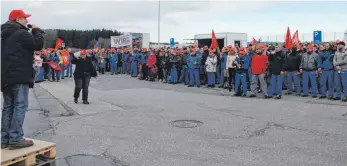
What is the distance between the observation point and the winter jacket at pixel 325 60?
43.8ft

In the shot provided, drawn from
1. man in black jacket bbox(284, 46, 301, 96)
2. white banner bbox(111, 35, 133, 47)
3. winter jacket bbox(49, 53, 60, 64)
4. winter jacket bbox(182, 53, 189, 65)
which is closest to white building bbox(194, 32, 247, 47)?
white banner bbox(111, 35, 133, 47)

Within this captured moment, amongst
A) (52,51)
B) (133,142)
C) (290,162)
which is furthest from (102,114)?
(52,51)

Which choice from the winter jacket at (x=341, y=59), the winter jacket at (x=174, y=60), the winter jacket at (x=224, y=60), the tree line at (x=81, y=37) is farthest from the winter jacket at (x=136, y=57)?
the tree line at (x=81, y=37)

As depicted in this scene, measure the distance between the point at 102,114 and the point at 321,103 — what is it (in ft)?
23.7

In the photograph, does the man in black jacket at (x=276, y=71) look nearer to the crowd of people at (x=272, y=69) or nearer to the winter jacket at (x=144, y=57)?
the crowd of people at (x=272, y=69)

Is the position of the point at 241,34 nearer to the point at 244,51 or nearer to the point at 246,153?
the point at 244,51

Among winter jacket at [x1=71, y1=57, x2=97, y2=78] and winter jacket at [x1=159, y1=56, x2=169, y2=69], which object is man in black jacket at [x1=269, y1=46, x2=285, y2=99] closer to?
winter jacket at [x1=71, y1=57, x2=97, y2=78]

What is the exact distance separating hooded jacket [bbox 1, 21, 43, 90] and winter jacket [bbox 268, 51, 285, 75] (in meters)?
10.5

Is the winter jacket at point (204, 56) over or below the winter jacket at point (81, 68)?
over

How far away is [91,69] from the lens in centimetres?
1240

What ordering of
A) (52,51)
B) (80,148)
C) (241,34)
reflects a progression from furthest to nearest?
(241,34) < (52,51) < (80,148)

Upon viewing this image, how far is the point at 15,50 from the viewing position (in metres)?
4.93

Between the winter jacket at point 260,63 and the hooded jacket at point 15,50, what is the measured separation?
10111mm

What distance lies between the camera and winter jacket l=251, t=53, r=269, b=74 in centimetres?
1372
